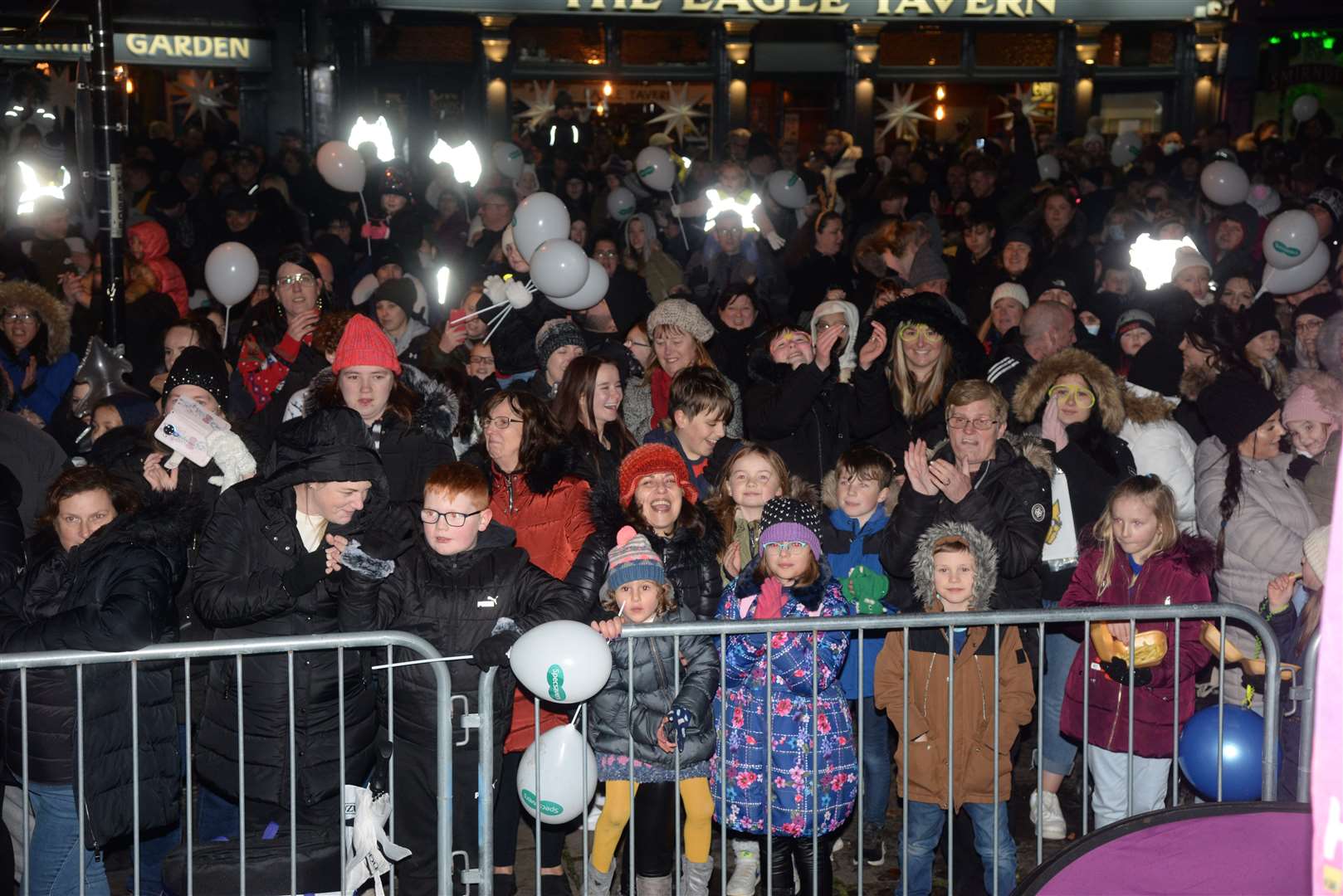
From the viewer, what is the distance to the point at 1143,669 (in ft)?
19.9

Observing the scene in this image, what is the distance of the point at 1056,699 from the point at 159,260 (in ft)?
25.1

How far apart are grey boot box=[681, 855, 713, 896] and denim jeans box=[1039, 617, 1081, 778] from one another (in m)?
1.93

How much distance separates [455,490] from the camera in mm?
5672

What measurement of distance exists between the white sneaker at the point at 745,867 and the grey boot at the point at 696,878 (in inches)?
20.8

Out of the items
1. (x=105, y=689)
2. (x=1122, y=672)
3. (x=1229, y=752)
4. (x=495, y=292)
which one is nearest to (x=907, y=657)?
(x=1122, y=672)

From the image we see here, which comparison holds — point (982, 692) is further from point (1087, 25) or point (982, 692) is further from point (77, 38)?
point (1087, 25)

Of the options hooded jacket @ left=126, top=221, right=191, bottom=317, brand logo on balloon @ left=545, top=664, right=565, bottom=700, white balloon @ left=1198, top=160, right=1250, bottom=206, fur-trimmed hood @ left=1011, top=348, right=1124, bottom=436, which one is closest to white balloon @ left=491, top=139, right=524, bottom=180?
hooded jacket @ left=126, top=221, right=191, bottom=317

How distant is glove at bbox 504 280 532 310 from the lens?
9258mm

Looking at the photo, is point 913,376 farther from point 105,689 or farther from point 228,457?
point 105,689

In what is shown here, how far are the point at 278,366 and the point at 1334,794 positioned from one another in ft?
A: 23.9

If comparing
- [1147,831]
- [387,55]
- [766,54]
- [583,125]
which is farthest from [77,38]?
[766,54]

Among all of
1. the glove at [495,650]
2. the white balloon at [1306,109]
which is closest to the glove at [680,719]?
the glove at [495,650]

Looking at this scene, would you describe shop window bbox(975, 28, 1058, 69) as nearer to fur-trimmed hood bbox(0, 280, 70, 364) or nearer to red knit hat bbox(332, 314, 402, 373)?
fur-trimmed hood bbox(0, 280, 70, 364)

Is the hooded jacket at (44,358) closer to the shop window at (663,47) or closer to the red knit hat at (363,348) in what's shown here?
the red knit hat at (363,348)
